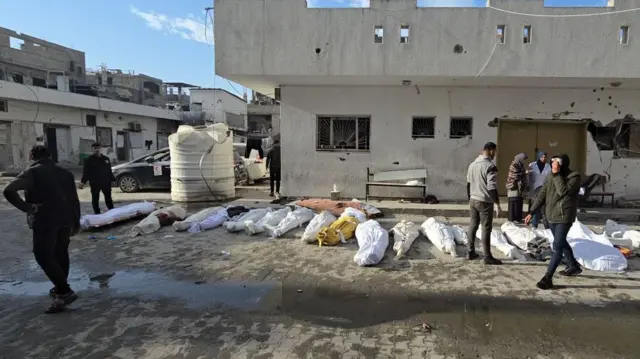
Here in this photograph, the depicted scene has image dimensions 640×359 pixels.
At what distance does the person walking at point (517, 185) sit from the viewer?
7.70m

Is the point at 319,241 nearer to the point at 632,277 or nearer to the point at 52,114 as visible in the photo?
the point at 632,277

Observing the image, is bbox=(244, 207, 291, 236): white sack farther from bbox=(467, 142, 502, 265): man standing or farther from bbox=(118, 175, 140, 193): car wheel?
bbox=(118, 175, 140, 193): car wheel

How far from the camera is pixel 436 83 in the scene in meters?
9.66

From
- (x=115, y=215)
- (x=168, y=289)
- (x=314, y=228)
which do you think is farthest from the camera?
(x=115, y=215)

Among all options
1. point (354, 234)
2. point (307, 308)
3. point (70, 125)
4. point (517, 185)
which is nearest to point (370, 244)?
point (354, 234)

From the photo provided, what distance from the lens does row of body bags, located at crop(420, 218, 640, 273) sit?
5.44 meters

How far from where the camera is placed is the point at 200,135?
10.7m

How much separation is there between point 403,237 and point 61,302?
15.7ft

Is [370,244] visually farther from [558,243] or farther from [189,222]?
[189,222]

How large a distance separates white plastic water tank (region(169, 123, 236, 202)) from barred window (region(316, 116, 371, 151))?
288 cm

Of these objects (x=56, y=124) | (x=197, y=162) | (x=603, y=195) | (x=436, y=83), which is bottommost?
(x=603, y=195)

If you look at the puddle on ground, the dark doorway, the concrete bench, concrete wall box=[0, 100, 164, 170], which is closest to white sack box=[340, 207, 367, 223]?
the puddle on ground

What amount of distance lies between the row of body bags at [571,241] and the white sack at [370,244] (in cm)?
40

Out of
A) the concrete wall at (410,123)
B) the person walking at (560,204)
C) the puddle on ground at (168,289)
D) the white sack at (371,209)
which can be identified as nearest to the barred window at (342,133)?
the concrete wall at (410,123)
